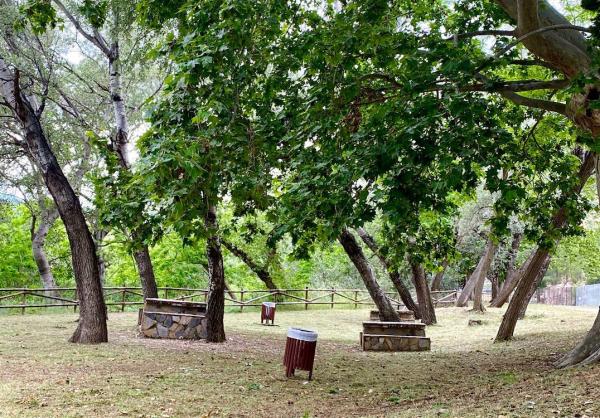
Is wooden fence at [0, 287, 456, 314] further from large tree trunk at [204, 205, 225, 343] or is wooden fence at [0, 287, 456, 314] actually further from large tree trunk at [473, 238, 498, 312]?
large tree trunk at [204, 205, 225, 343]

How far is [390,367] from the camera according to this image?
406 inches

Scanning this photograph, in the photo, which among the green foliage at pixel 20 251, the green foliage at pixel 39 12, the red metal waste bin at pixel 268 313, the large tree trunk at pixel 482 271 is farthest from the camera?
the green foliage at pixel 20 251

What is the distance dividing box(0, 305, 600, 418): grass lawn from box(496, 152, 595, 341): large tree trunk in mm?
389

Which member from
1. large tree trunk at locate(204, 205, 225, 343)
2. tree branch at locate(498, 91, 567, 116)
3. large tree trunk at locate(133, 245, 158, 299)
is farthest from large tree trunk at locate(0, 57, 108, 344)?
tree branch at locate(498, 91, 567, 116)

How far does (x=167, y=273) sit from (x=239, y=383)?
1998 cm

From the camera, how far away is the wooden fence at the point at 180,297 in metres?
20.1

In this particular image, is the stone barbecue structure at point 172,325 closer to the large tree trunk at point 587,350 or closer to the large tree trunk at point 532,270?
the large tree trunk at point 532,270

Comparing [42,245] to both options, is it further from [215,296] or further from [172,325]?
[215,296]

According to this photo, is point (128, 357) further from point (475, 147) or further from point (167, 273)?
point (167, 273)

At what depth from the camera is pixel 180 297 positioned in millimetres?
23062

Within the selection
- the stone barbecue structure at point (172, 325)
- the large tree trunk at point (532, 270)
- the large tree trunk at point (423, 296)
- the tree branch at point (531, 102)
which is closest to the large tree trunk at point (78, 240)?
the stone barbecue structure at point (172, 325)

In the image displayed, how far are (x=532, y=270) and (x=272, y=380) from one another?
695 centimetres

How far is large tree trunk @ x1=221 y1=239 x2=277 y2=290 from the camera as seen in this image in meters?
25.1

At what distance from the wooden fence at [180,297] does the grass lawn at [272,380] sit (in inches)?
260
